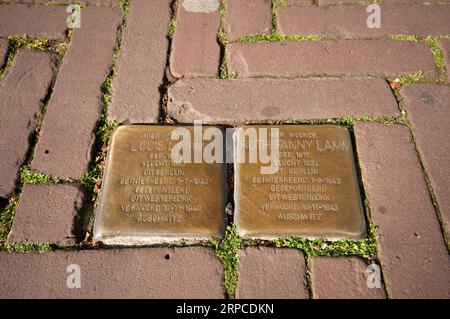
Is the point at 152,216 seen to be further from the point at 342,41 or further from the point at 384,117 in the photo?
the point at 342,41

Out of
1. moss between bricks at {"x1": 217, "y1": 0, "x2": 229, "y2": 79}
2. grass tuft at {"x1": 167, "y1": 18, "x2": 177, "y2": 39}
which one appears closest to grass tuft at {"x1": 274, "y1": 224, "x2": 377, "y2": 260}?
moss between bricks at {"x1": 217, "y1": 0, "x2": 229, "y2": 79}

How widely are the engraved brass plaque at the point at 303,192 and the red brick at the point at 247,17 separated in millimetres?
784

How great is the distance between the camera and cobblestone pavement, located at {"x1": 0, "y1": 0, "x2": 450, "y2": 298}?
1.54 m

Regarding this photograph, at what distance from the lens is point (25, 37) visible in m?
2.22

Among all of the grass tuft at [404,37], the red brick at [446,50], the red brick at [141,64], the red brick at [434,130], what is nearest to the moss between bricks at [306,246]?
the red brick at [434,130]

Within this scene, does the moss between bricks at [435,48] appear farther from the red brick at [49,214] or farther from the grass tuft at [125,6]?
the red brick at [49,214]

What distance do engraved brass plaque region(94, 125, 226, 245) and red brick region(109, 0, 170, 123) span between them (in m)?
0.23

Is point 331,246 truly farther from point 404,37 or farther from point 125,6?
point 125,6

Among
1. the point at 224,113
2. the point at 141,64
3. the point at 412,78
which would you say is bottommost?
the point at 224,113

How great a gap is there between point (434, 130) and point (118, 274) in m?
1.65

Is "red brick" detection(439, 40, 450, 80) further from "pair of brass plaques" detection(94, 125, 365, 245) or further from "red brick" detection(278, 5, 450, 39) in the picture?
"pair of brass plaques" detection(94, 125, 365, 245)

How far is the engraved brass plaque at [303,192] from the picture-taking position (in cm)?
157

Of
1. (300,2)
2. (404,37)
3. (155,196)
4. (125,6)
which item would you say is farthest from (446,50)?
(125,6)

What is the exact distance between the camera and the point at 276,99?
1972mm
